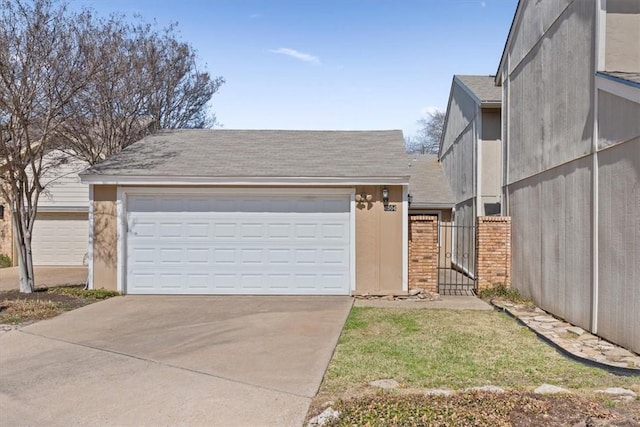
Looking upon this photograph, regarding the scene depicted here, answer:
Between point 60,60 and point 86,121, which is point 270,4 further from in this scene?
point 86,121

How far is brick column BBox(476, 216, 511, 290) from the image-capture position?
33.5 feet

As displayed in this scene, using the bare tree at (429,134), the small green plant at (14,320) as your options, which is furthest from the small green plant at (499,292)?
the bare tree at (429,134)

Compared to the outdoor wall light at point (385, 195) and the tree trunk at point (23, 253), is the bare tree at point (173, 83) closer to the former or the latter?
the tree trunk at point (23, 253)

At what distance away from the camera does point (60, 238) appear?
616 inches

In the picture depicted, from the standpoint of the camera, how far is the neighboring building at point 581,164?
5.69 meters

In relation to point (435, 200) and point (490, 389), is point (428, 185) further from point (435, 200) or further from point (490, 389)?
point (490, 389)

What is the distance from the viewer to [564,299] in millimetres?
7430

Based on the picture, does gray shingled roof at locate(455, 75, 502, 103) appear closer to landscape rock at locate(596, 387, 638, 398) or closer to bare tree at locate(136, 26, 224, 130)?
landscape rock at locate(596, 387, 638, 398)

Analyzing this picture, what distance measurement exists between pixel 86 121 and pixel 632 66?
13975mm

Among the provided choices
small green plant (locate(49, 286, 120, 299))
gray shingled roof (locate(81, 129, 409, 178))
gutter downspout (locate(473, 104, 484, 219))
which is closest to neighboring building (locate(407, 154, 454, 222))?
gutter downspout (locate(473, 104, 484, 219))

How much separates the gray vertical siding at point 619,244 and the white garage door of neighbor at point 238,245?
4950mm

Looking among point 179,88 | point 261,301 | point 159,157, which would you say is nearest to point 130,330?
point 261,301

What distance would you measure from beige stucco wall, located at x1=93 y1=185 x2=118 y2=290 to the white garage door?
6.42 meters

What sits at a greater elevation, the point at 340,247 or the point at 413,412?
the point at 340,247
